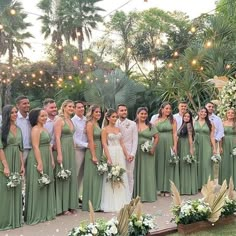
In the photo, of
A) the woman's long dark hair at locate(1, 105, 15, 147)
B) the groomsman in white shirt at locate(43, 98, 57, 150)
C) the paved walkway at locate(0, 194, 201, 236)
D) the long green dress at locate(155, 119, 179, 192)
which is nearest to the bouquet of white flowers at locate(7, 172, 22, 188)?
the woman's long dark hair at locate(1, 105, 15, 147)

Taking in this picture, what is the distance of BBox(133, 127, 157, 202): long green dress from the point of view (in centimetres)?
694

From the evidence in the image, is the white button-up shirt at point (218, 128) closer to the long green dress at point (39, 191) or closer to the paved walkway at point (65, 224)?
the paved walkway at point (65, 224)

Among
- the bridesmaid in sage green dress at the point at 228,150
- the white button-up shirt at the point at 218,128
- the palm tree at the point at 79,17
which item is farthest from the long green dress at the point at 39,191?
the palm tree at the point at 79,17

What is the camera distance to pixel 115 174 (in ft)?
20.2

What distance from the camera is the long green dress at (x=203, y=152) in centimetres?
780

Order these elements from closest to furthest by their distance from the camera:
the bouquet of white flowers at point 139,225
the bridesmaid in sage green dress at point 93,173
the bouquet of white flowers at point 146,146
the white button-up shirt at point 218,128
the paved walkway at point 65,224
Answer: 1. the bouquet of white flowers at point 139,225
2. the paved walkway at point 65,224
3. the bridesmaid in sage green dress at point 93,173
4. the bouquet of white flowers at point 146,146
5. the white button-up shirt at point 218,128

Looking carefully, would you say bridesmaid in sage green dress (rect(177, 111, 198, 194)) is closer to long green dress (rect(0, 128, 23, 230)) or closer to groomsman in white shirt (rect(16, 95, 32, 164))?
groomsman in white shirt (rect(16, 95, 32, 164))

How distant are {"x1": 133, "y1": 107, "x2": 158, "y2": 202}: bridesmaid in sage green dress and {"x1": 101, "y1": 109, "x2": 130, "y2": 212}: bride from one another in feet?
1.82

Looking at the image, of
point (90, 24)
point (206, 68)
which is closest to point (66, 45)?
point (90, 24)

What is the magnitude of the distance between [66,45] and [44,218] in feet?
79.5

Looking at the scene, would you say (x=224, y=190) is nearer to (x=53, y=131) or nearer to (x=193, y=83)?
(x=53, y=131)

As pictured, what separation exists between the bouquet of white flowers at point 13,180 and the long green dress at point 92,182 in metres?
1.28

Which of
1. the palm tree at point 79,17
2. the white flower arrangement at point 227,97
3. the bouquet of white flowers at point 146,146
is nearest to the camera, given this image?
the bouquet of white flowers at point 146,146

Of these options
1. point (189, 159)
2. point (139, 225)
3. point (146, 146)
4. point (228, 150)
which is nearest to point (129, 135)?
point (146, 146)
